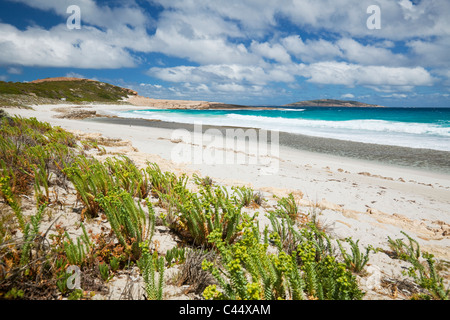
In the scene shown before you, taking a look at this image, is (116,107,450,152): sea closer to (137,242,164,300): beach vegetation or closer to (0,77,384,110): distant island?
(137,242,164,300): beach vegetation

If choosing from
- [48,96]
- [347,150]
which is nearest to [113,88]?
[48,96]

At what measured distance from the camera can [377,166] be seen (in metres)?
8.35

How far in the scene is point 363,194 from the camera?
16.7ft

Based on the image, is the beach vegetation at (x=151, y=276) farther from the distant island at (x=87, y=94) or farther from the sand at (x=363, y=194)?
the distant island at (x=87, y=94)

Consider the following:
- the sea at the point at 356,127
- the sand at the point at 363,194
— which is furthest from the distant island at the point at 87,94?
the sand at the point at 363,194

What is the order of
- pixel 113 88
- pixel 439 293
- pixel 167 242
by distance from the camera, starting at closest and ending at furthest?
Result: pixel 439 293, pixel 167 242, pixel 113 88

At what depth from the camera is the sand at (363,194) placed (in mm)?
3188

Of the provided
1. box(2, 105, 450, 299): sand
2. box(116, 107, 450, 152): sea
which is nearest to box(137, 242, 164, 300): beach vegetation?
box(2, 105, 450, 299): sand

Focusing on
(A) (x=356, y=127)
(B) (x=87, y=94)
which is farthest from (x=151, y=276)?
(B) (x=87, y=94)

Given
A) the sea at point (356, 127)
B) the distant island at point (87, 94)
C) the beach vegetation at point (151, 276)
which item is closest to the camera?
the beach vegetation at point (151, 276)

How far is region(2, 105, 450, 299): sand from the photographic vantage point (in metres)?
3.19

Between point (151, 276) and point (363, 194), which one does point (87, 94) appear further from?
point (151, 276)
